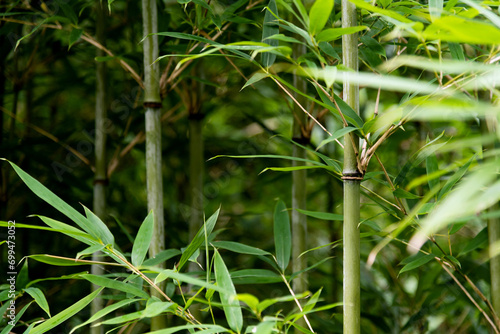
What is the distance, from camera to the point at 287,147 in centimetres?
144

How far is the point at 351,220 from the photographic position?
504 mm

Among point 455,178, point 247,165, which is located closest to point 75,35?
point 455,178

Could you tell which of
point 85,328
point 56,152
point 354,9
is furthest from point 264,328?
point 56,152

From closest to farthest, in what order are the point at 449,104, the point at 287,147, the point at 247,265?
the point at 449,104
the point at 247,265
the point at 287,147

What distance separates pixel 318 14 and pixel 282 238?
0.35 m

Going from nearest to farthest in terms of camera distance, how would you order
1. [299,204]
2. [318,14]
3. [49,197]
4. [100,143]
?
[318,14], [49,197], [299,204], [100,143]

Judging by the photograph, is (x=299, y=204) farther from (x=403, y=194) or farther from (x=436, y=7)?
(x=436, y=7)

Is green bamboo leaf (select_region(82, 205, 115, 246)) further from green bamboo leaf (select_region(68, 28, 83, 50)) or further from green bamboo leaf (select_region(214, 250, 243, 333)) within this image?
green bamboo leaf (select_region(68, 28, 83, 50))

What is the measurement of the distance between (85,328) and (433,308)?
872 millimetres

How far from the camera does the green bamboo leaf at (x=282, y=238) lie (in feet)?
2.14

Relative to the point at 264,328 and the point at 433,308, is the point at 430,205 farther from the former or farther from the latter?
the point at 433,308

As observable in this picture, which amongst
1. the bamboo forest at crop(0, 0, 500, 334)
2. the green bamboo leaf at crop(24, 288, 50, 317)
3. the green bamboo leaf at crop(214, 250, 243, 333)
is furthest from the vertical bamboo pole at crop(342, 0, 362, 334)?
the green bamboo leaf at crop(24, 288, 50, 317)

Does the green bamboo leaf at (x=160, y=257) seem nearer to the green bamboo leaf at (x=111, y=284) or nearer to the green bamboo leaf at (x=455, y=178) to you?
the green bamboo leaf at (x=111, y=284)

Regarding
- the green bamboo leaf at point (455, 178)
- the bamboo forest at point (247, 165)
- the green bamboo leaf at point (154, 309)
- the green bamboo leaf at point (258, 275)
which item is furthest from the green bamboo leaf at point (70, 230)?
the green bamboo leaf at point (455, 178)
